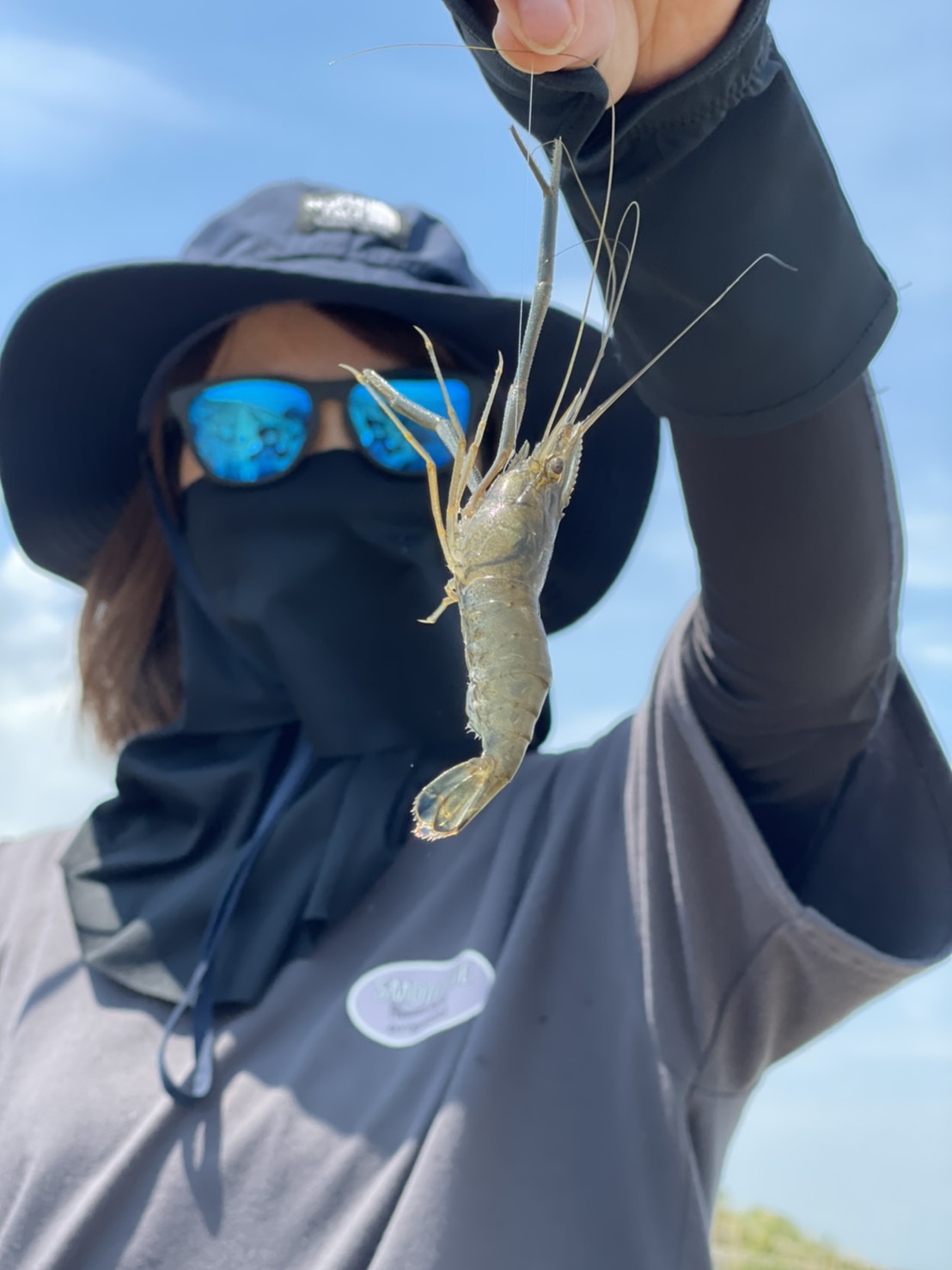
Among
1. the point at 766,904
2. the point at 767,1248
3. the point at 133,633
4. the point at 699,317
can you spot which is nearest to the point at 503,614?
the point at 699,317

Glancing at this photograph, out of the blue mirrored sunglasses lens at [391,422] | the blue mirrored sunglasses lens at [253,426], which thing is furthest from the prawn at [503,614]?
the blue mirrored sunglasses lens at [253,426]

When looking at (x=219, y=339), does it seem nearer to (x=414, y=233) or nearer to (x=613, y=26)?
(x=414, y=233)

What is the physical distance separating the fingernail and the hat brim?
58.8 inches

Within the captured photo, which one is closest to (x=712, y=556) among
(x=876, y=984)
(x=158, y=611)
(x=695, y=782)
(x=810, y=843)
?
(x=695, y=782)

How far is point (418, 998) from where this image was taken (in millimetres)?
2475

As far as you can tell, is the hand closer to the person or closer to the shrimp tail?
the person

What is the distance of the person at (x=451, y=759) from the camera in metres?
1.87

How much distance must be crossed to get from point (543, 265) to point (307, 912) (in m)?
1.58

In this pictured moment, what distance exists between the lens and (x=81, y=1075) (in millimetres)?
2529

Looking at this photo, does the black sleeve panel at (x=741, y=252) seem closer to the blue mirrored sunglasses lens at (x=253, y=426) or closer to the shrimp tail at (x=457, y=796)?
the shrimp tail at (x=457, y=796)

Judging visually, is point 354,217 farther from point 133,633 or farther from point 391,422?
point 133,633

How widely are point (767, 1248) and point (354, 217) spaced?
9.75 m

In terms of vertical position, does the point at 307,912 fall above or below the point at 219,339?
below

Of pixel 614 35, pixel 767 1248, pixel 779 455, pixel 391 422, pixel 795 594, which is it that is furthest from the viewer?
pixel 767 1248
